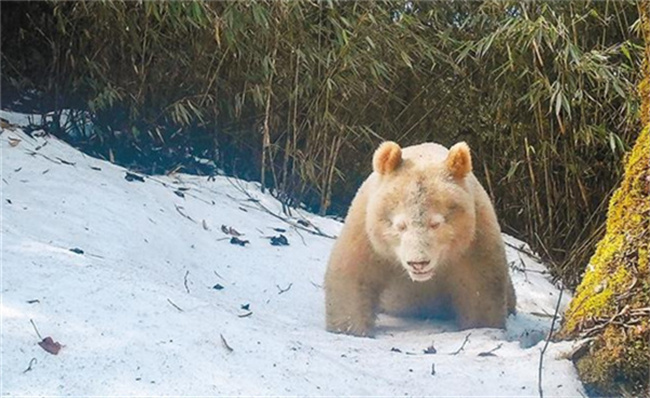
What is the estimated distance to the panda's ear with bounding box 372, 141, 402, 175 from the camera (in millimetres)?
3668

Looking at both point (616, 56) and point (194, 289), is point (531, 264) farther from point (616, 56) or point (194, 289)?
point (194, 289)

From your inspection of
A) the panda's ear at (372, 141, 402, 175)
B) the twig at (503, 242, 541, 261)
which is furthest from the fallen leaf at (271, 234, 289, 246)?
the twig at (503, 242, 541, 261)

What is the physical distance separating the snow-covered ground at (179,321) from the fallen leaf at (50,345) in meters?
0.02

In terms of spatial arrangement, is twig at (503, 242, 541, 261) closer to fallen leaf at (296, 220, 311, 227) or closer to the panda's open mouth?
fallen leaf at (296, 220, 311, 227)

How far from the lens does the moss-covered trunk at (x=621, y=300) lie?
2.46m

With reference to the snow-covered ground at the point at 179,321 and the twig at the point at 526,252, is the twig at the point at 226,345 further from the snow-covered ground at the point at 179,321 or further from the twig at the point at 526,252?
the twig at the point at 526,252

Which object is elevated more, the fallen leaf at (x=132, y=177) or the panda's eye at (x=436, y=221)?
the panda's eye at (x=436, y=221)

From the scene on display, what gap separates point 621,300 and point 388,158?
4.45 feet

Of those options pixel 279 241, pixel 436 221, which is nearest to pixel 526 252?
pixel 279 241

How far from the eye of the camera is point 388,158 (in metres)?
3.68

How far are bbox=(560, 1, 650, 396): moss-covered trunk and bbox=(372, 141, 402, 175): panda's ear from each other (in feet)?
3.20

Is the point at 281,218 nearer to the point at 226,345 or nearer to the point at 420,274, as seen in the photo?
the point at 420,274

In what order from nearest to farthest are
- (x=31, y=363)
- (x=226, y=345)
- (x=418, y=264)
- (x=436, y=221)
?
(x=31, y=363) → (x=226, y=345) → (x=418, y=264) → (x=436, y=221)

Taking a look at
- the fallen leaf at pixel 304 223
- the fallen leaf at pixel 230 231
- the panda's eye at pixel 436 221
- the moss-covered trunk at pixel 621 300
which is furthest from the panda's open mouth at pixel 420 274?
the fallen leaf at pixel 304 223
